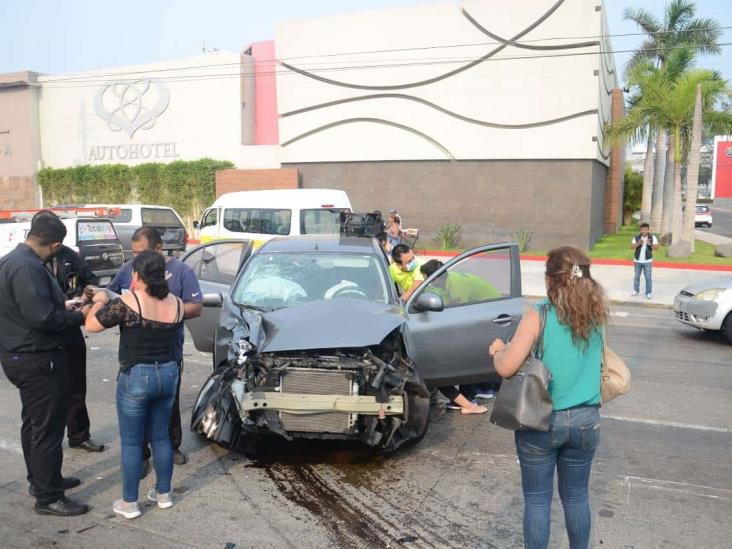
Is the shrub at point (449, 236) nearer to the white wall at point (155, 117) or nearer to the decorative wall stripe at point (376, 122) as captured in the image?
the decorative wall stripe at point (376, 122)

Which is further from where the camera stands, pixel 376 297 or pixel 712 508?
pixel 376 297

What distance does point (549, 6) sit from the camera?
23281mm

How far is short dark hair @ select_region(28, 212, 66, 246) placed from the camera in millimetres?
4281

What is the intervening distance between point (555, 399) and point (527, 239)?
21701 millimetres

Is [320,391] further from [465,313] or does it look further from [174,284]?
[465,313]

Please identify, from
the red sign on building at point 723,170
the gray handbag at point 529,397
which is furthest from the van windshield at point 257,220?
the red sign on building at point 723,170

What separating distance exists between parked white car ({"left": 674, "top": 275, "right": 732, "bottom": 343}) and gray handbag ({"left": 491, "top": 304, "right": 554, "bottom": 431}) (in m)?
7.96

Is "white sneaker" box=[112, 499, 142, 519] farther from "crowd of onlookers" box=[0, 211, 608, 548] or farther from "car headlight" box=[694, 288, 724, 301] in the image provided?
"car headlight" box=[694, 288, 724, 301]

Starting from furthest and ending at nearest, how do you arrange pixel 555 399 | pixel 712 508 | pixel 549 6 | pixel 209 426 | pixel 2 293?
pixel 549 6 < pixel 209 426 < pixel 712 508 < pixel 2 293 < pixel 555 399

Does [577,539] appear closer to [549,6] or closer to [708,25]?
[549,6]

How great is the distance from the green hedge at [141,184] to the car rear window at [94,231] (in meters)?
15.2

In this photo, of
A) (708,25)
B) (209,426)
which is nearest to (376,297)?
(209,426)

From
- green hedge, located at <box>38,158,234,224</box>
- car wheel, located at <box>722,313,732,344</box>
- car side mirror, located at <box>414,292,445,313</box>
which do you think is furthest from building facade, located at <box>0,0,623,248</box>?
car side mirror, located at <box>414,292,445,313</box>

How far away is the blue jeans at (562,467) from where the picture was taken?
316 cm
